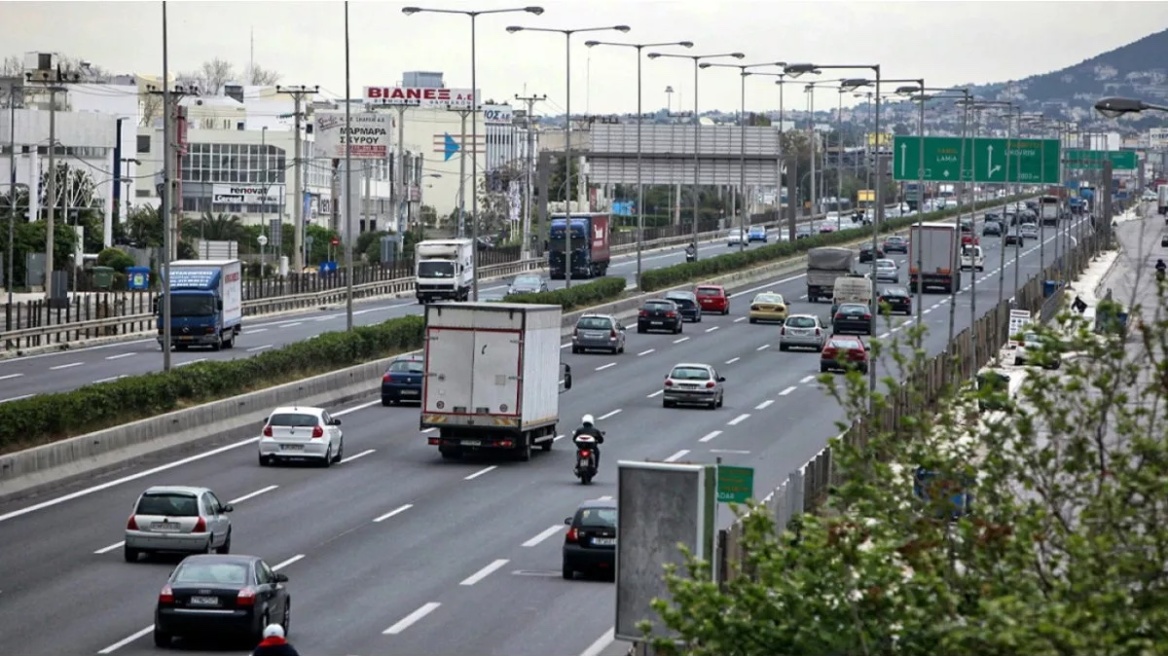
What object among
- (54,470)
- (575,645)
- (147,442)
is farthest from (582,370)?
(575,645)

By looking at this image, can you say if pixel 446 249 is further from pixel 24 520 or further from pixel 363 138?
pixel 24 520

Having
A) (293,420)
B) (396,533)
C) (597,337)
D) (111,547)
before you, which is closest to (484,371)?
(293,420)

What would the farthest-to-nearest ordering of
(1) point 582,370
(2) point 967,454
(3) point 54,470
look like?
(1) point 582,370, (3) point 54,470, (2) point 967,454

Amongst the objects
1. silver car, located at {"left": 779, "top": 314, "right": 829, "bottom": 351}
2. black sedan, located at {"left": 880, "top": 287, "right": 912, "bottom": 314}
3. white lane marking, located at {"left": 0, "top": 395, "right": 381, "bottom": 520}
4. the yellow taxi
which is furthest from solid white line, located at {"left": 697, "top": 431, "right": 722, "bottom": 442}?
the yellow taxi

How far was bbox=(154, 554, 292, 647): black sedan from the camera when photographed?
24.1 metres

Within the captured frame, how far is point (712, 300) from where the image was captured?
89750 mm

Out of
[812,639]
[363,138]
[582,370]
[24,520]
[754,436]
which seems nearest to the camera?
[812,639]

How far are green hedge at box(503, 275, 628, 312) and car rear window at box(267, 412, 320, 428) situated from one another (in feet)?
98.8

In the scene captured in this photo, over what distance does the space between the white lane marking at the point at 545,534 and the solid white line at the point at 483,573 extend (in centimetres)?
165

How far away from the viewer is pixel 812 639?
13.6 m

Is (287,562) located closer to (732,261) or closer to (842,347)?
(842,347)

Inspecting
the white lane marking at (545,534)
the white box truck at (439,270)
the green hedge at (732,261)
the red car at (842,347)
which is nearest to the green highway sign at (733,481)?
the white lane marking at (545,534)

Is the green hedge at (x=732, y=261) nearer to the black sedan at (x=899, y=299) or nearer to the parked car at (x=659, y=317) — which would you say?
the black sedan at (x=899, y=299)

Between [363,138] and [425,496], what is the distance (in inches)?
3586
